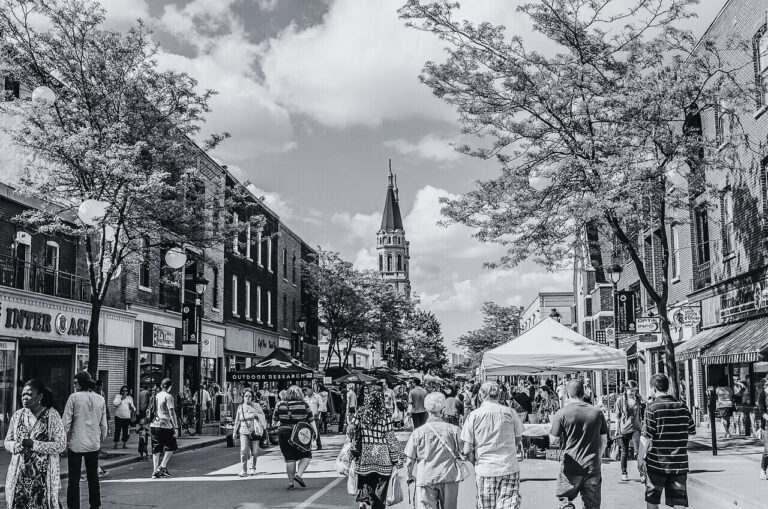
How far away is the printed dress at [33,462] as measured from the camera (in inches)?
337

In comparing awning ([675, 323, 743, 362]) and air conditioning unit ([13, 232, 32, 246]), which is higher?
air conditioning unit ([13, 232, 32, 246])

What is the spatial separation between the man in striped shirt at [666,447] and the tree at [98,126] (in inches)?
490

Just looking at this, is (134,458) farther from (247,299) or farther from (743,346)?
(247,299)

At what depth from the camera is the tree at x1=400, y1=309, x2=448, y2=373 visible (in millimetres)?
107562

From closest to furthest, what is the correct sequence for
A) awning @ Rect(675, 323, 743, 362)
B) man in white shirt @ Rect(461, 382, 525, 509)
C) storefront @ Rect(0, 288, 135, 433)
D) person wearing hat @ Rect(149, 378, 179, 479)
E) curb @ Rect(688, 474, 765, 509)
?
man in white shirt @ Rect(461, 382, 525, 509)
curb @ Rect(688, 474, 765, 509)
person wearing hat @ Rect(149, 378, 179, 479)
storefront @ Rect(0, 288, 135, 433)
awning @ Rect(675, 323, 743, 362)

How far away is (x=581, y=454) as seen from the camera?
331 inches

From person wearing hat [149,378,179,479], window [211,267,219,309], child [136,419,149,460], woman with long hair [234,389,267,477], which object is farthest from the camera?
window [211,267,219,309]

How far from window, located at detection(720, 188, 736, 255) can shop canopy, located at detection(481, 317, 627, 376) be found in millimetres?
7195

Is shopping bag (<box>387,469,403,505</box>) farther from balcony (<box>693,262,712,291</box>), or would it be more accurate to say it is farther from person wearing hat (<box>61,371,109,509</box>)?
balcony (<box>693,262,712,291</box>)

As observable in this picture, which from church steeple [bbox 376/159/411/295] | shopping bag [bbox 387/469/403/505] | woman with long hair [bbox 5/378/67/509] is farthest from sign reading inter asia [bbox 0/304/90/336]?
church steeple [bbox 376/159/411/295]

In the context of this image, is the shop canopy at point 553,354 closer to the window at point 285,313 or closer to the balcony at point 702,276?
the balcony at point 702,276

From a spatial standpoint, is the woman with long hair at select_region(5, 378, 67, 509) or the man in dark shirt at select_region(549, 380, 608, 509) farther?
the woman with long hair at select_region(5, 378, 67, 509)

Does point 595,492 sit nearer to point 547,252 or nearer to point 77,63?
point 547,252

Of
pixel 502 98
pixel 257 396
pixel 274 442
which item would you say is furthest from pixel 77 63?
pixel 257 396
